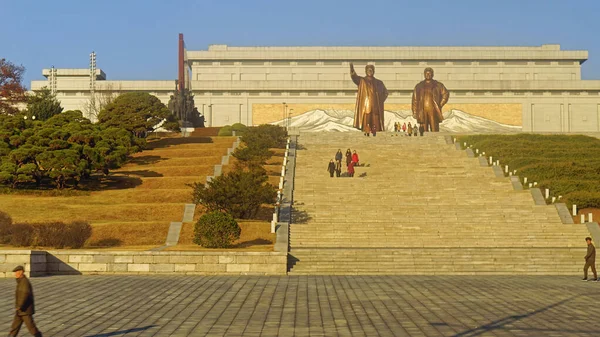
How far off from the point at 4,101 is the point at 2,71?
2.58 metres

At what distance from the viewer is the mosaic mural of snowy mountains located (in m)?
82.4

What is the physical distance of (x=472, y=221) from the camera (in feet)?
102

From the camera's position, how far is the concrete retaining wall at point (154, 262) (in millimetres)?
22625

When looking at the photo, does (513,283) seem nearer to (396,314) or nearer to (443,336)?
(396,314)

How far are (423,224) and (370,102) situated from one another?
125 ft

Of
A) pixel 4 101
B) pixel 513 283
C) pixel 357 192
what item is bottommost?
pixel 513 283

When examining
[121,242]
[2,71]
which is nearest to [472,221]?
[121,242]

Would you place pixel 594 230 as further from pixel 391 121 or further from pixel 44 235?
pixel 391 121

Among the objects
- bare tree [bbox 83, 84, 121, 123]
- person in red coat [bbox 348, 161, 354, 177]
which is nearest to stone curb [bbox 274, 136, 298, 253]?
person in red coat [bbox 348, 161, 354, 177]

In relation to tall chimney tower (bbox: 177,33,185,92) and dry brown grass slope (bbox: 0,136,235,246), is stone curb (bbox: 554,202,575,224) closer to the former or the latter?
dry brown grass slope (bbox: 0,136,235,246)

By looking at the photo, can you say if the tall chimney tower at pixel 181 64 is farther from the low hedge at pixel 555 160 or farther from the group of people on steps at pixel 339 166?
the group of people on steps at pixel 339 166

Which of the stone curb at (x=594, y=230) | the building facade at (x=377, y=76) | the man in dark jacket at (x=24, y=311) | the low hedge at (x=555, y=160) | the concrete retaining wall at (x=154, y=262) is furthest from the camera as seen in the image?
the building facade at (x=377, y=76)

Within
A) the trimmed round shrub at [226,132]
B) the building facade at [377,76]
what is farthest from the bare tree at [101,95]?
the trimmed round shrub at [226,132]

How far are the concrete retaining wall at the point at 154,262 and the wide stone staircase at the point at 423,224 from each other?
1.76 metres
